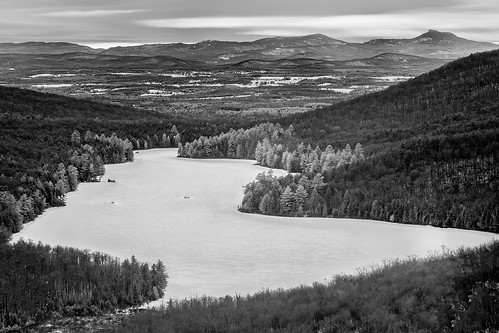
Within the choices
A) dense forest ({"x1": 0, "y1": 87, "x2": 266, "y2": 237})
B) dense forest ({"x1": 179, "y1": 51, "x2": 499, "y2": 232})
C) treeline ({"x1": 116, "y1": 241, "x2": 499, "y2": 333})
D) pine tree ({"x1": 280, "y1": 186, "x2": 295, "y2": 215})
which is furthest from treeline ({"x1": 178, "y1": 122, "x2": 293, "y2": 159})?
treeline ({"x1": 116, "y1": 241, "x2": 499, "y2": 333})

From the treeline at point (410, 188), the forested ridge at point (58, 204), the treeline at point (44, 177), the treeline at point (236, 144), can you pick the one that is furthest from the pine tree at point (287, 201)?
the treeline at point (236, 144)

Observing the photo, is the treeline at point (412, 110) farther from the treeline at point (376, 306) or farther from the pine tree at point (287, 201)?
the treeline at point (376, 306)

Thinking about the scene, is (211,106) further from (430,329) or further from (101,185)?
(430,329)

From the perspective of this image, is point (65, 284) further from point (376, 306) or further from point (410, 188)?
point (410, 188)

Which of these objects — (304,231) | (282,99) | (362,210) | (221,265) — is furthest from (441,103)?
(282,99)

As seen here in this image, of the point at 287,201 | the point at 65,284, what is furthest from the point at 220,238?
the point at 65,284
